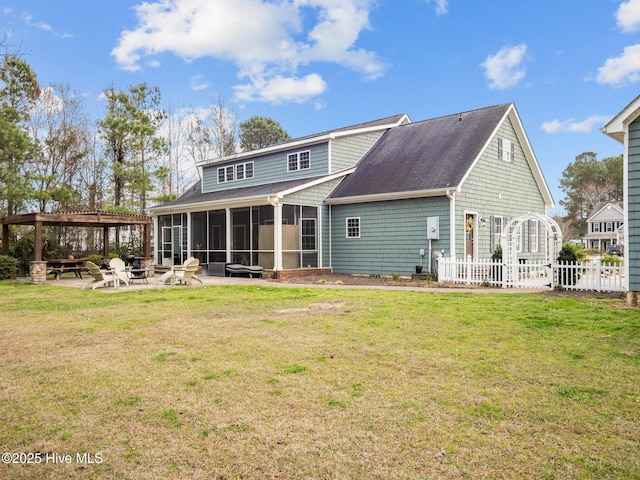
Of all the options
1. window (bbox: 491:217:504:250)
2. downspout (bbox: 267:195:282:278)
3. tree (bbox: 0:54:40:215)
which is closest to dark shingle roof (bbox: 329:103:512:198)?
downspout (bbox: 267:195:282:278)

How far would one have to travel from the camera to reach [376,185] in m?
17.8

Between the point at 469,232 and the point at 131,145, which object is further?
the point at 131,145

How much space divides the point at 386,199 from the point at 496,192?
4515 mm

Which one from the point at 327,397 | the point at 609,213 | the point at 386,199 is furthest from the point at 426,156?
the point at 609,213

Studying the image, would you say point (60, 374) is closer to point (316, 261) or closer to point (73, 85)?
point (316, 261)

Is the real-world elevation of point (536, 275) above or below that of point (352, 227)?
below

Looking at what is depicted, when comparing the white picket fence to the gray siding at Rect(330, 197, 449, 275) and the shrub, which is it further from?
the shrub

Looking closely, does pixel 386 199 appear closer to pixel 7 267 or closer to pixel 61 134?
pixel 7 267

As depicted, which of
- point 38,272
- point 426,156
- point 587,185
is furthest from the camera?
point 587,185

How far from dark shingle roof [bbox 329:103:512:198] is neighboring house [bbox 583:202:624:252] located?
131ft

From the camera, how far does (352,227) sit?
18594mm

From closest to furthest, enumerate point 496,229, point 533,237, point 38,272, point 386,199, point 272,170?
point 38,272 → point 386,199 → point 496,229 → point 533,237 → point 272,170

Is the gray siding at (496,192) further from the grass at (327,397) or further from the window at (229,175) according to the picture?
the window at (229,175)

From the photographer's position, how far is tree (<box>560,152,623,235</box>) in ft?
196
